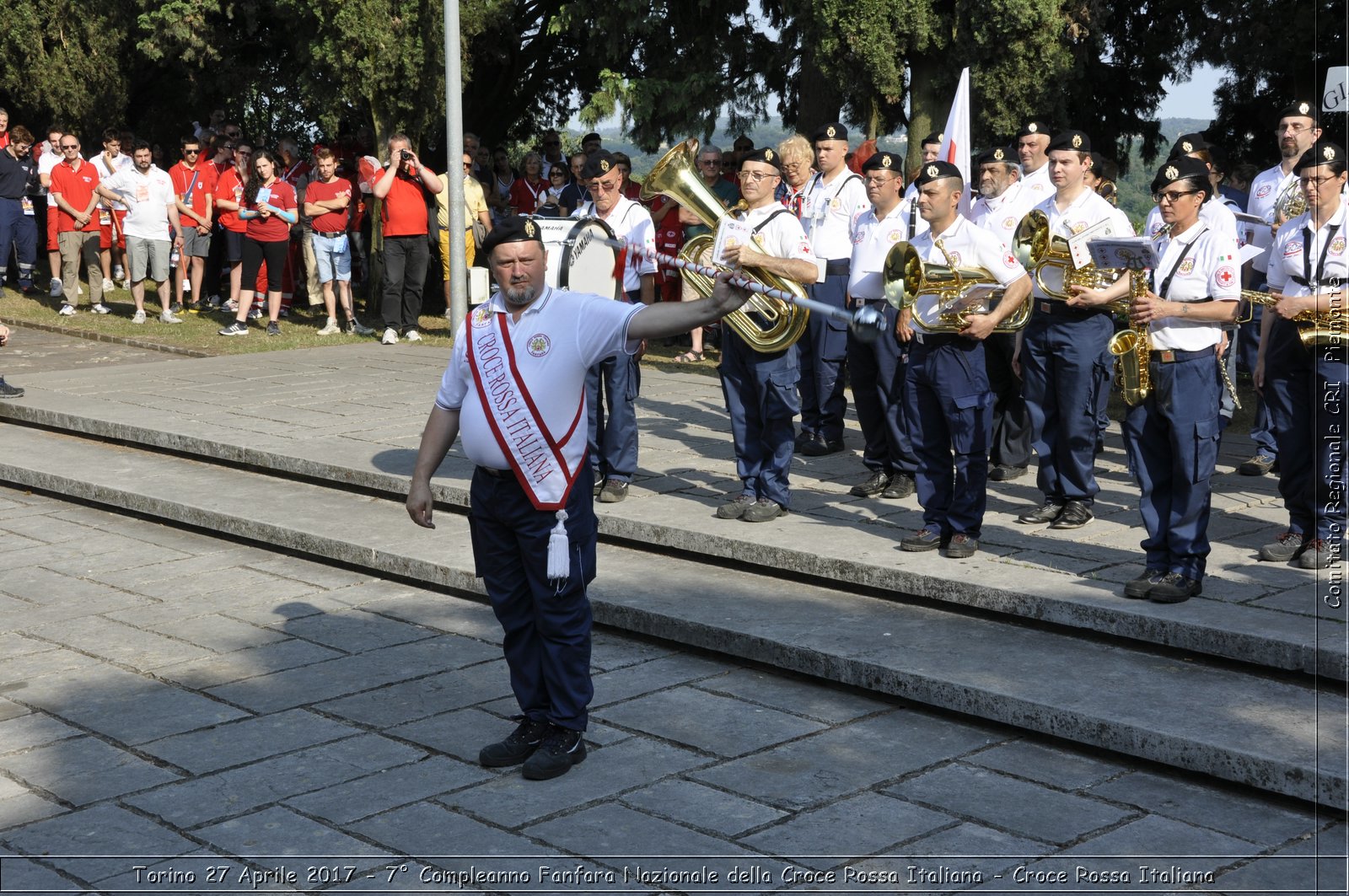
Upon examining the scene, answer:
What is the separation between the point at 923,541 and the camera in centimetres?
692

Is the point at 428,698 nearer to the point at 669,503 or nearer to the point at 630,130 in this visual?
the point at 669,503

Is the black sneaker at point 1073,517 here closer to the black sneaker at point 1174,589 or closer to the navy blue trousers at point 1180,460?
the navy blue trousers at point 1180,460

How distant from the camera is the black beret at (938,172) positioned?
6.94m

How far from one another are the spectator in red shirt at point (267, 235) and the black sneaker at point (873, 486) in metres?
9.21

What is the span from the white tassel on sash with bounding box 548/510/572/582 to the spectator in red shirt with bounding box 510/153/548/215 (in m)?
12.5

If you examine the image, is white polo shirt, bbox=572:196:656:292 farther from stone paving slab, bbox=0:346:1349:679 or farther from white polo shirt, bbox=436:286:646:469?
white polo shirt, bbox=436:286:646:469

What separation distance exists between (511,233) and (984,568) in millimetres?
2819

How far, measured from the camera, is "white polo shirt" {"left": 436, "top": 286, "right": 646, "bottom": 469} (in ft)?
16.4

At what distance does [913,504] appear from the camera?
26.3 ft

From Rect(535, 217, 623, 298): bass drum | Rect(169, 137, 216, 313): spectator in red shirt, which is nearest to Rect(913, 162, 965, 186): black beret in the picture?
Rect(535, 217, 623, 298): bass drum

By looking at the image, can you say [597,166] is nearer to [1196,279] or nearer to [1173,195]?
[1173,195]

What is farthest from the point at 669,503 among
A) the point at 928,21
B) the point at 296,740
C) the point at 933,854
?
the point at 928,21

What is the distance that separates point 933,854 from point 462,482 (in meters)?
4.99

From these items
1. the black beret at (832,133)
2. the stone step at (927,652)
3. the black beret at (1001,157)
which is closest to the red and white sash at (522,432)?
the stone step at (927,652)
